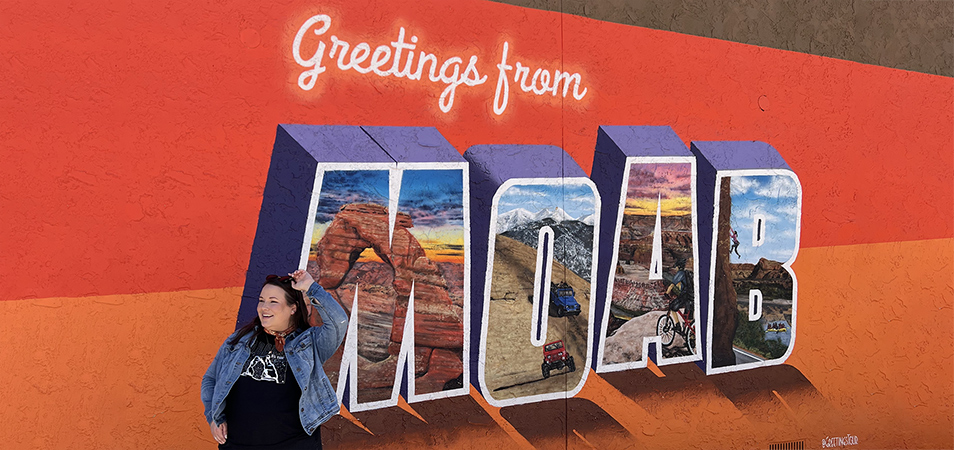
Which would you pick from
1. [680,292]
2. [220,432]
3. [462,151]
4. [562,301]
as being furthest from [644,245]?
[220,432]

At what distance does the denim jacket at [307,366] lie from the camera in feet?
10.5

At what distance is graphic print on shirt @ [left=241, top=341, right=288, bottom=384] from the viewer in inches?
126

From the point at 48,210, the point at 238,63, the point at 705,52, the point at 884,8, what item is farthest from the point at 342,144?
the point at 884,8

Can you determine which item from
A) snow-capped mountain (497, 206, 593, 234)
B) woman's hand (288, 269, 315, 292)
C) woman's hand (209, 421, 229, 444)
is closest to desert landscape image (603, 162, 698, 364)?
snow-capped mountain (497, 206, 593, 234)

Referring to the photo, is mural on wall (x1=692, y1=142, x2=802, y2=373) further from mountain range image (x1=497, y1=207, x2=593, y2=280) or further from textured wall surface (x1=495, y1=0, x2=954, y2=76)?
mountain range image (x1=497, y1=207, x2=593, y2=280)

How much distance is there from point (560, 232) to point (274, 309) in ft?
7.55

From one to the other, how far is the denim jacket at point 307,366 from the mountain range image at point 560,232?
69.2 inches

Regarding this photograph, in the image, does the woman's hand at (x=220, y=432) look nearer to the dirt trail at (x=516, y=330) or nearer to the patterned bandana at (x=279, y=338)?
the patterned bandana at (x=279, y=338)

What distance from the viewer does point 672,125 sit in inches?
→ 214

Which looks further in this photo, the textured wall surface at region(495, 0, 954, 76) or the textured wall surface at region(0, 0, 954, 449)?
the textured wall surface at region(495, 0, 954, 76)

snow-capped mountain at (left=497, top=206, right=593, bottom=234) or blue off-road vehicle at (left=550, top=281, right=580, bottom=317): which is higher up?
snow-capped mountain at (left=497, top=206, right=593, bottom=234)

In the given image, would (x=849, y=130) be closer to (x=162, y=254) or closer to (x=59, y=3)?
(x=162, y=254)

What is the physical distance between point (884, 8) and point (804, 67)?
97 cm

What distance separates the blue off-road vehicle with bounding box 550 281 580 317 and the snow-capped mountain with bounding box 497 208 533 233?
471 millimetres
